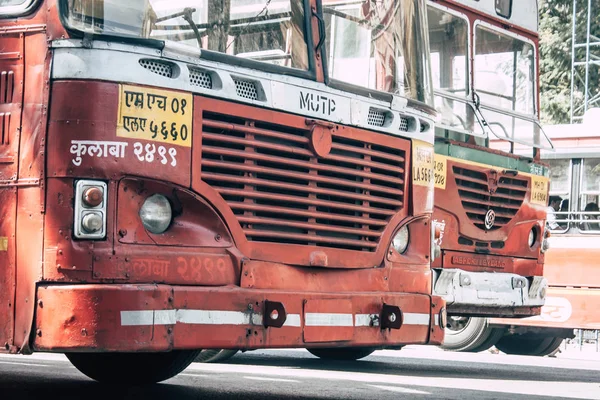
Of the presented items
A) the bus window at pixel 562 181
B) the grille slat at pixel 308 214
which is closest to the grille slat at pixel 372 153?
the grille slat at pixel 308 214

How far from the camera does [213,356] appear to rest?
11.0 m

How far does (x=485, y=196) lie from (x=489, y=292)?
2.96 ft

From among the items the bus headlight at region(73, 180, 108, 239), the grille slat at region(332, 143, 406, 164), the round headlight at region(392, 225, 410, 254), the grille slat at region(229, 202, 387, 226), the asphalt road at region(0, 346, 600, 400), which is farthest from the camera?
the asphalt road at region(0, 346, 600, 400)

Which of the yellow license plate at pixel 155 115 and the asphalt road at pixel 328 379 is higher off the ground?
the yellow license plate at pixel 155 115

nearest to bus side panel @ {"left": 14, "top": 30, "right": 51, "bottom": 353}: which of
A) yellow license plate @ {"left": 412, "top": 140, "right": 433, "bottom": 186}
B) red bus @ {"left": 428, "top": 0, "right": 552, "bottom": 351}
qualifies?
yellow license plate @ {"left": 412, "top": 140, "right": 433, "bottom": 186}

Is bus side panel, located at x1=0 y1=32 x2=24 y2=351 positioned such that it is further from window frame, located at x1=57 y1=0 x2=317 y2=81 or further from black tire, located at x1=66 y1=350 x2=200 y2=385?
black tire, located at x1=66 y1=350 x2=200 y2=385

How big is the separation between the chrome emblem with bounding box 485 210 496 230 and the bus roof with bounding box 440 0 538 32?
199 cm

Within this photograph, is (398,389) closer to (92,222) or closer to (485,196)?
(485,196)

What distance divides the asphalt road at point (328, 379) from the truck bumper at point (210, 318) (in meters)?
1.47

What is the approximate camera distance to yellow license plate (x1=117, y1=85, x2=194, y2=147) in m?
5.98

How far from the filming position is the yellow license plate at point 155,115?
19.6ft

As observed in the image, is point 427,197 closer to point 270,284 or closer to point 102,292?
point 270,284

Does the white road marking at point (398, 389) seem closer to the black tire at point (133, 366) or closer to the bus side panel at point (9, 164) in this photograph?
the black tire at point (133, 366)

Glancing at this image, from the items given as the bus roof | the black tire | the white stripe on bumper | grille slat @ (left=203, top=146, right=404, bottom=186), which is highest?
the bus roof
